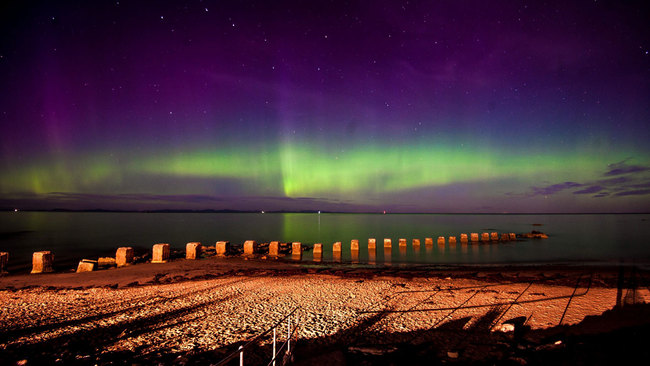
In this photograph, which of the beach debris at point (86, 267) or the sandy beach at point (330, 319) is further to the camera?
the beach debris at point (86, 267)

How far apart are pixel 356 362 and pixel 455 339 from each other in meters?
2.61

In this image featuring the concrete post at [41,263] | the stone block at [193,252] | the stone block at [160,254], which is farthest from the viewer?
the stone block at [193,252]

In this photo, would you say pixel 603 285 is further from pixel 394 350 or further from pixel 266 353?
pixel 266 353

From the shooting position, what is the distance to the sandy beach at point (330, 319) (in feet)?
21.9

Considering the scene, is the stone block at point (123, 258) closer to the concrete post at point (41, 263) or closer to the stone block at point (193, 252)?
the concrete post at point (41, 263)

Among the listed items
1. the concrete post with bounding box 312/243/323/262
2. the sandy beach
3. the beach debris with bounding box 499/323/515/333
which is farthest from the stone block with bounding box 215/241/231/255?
the beach debris with bounding box 499/323/515/333

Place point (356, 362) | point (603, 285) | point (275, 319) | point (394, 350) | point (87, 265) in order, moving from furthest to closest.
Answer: point (87, 265)
point (603, 285)
point (275, 319)
point (394, 350)
point (356, 362)

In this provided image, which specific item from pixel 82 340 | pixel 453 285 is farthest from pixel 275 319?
pixel 453 285

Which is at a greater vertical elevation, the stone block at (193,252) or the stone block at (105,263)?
the stone block at (193,252)

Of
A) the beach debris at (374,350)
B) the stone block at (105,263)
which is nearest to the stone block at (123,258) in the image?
the stone block at (105,263)

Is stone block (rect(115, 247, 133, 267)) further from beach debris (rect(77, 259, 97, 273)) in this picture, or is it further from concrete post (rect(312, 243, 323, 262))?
concrete post (rect(312, 243, 323, 262))

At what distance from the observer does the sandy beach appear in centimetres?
668

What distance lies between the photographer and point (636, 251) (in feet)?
103

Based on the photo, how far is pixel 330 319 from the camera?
8844mm
